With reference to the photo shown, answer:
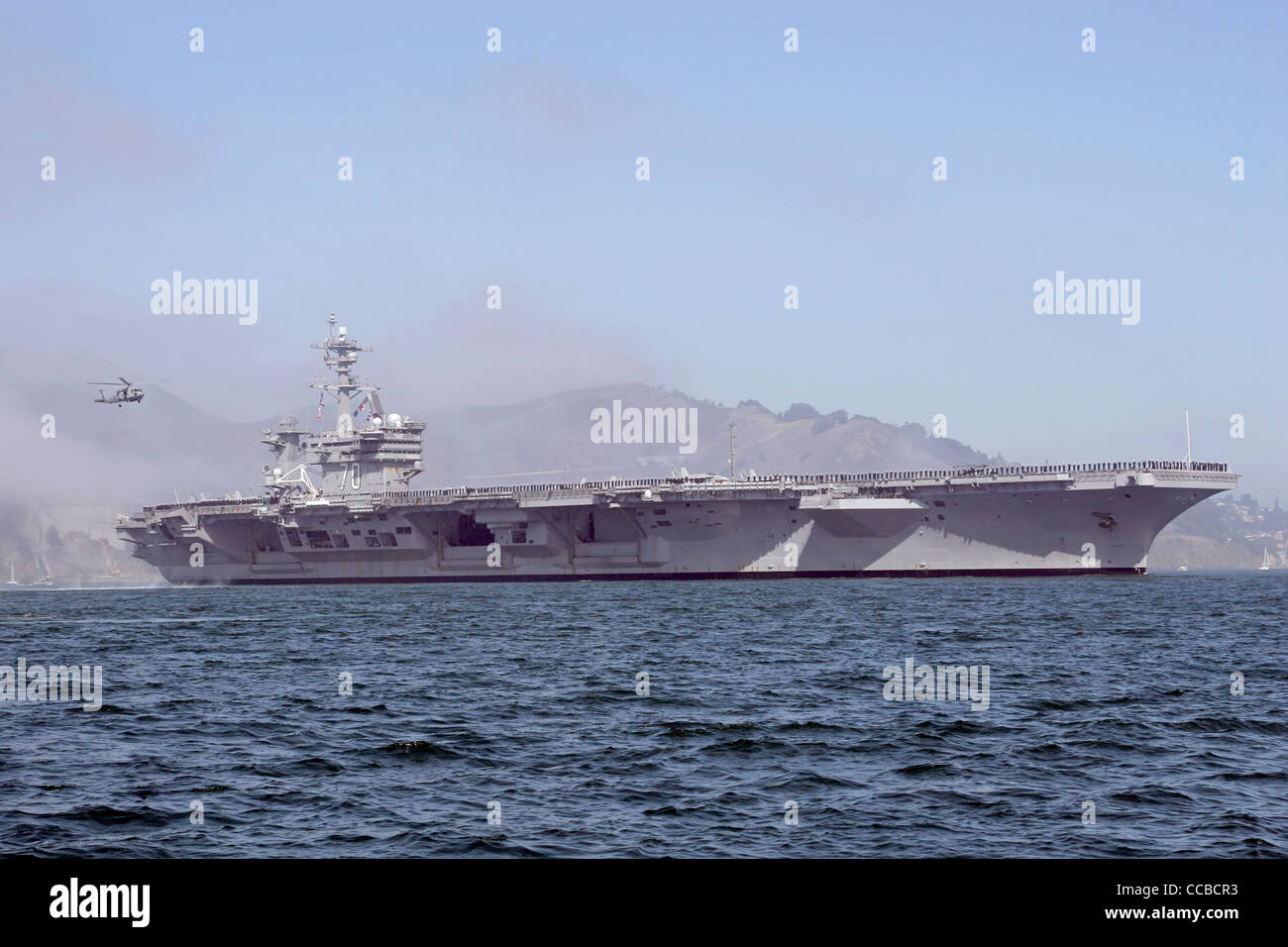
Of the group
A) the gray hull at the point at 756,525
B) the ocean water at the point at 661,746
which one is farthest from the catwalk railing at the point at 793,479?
the ocean water at the point at 661,746

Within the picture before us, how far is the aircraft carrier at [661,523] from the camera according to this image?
159 ft

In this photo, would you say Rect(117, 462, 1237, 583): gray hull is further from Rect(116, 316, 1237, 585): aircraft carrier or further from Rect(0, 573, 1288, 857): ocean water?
Rect(0, 573, 1288, 857): ocean water

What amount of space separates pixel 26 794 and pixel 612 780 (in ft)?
17.8

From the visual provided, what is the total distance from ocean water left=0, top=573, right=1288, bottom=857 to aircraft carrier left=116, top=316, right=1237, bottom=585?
18109mm

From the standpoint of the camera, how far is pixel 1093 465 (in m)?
48.8

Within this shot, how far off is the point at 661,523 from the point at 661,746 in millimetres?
39780

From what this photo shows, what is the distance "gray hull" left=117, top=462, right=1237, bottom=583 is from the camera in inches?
1896

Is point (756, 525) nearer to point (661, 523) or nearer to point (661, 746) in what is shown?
point (661, 523)

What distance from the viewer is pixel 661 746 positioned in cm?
1420

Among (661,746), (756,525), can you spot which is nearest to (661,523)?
(756,525)

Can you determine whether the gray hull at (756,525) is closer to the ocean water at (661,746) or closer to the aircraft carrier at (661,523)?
the aircraft carrier at (661,523)
